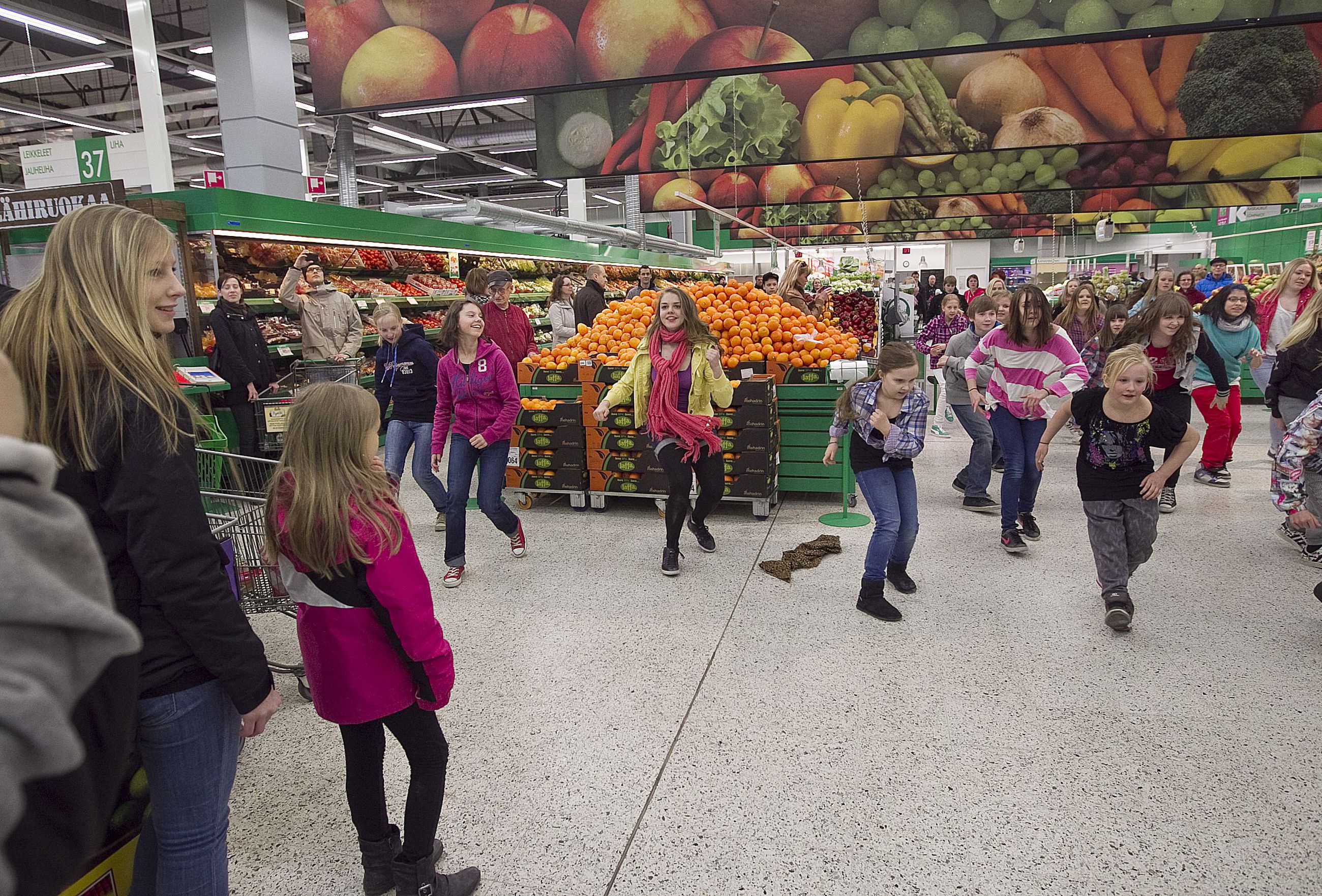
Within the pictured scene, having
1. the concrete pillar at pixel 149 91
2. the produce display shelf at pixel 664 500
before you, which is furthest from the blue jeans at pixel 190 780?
the concrete pillar at pixel 149 91

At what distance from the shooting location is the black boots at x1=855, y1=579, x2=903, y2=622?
12.7 ft

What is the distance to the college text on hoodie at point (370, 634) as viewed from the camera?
1843 millimetres

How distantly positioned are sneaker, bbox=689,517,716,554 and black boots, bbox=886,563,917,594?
3.77 ft

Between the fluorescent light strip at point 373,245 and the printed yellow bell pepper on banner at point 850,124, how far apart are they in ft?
11.1

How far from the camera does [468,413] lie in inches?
177

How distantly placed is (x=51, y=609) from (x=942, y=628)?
370 centimetres

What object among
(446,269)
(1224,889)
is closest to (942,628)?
(1224,889)

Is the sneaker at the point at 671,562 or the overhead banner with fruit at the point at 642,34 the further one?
the sneaker at the point at 671,562

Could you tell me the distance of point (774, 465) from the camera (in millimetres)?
5977

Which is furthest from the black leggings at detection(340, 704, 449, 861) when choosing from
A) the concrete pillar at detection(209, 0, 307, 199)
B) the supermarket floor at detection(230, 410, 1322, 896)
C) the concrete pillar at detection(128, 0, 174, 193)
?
the concrete pillar at detection(209, 0, 307, 199)

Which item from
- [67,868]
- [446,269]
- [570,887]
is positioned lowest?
[570,887]

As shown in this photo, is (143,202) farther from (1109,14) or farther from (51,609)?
(51,609)

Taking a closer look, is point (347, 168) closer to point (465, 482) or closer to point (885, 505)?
point (465, 482)

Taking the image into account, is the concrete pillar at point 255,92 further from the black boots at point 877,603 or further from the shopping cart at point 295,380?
the black boots at point 877,603
